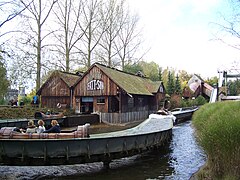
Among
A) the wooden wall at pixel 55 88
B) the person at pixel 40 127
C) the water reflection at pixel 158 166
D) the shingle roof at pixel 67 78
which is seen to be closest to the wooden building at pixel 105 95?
the wooden wall at pixel 55 88

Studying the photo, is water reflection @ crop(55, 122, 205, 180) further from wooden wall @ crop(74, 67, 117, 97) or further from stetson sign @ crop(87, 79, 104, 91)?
stetson sign @ crop(87, 79, 104, 91)

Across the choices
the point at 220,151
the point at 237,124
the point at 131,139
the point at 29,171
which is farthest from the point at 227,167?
the point at 29,171

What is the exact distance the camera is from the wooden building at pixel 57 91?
30812 millimetres

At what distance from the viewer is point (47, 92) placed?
31.7 m

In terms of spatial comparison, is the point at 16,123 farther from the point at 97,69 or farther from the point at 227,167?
the point at 227,167

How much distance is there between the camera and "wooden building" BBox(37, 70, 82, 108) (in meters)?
30.8

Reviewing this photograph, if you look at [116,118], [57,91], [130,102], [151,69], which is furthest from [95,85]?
[151,69]

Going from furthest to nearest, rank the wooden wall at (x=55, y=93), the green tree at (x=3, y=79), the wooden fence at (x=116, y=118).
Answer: the wooden wall at (x=55, y=93), the wooden fence at (x=116, y=118), the green tree at (x=3, y=79)

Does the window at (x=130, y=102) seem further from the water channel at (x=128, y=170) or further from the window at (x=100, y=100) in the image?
the water channel at (x=128, y=170)

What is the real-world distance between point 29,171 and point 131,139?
4.50 meters

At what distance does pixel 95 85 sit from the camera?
2817 cm

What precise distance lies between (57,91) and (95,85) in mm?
5731

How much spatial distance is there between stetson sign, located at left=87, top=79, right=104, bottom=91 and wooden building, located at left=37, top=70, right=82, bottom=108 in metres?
2.83

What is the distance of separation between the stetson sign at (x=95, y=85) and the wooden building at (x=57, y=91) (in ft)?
9.28
